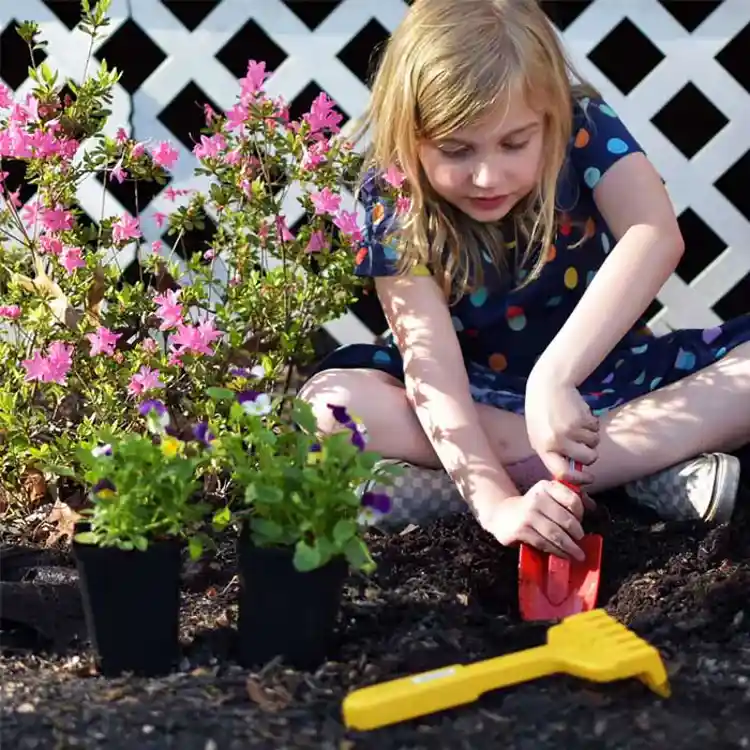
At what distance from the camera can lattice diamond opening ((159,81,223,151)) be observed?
2424 mm

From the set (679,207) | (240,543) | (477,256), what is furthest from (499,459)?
(679,207)

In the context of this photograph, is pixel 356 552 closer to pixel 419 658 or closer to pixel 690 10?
pixel 419 658

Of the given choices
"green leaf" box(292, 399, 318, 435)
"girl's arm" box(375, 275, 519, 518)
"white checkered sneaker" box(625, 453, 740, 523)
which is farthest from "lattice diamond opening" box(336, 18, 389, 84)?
"green leaf" box(292, 399, 318, 435)

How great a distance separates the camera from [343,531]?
1.15 metres

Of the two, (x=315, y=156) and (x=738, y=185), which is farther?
(x=738, y=185)

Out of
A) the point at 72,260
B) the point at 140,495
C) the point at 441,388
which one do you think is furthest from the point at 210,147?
the point at 140,495

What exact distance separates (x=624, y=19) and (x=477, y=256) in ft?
2.74

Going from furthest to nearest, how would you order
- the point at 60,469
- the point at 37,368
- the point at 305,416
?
the point at 37,368 < the point at 60,469 < the point at 305,416

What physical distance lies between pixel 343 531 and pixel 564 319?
895 millimetres

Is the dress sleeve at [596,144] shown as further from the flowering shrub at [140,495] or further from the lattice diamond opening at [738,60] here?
the flowering shrub at [140,495]

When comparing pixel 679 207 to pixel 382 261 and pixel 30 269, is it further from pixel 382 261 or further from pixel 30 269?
pixel 30 269

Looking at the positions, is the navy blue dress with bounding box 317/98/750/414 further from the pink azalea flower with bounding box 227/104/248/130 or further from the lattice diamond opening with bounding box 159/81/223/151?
the lattice diamond opening with bounding box 159/81/223/151

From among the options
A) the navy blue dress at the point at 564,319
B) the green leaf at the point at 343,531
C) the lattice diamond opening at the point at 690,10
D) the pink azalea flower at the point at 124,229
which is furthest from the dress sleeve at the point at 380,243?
the lattice diamond opening at the point at 690,10

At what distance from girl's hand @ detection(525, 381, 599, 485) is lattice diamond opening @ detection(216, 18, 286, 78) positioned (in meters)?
1.23
